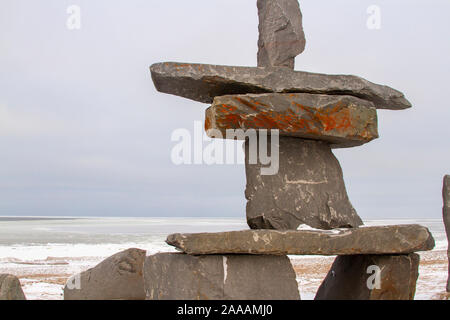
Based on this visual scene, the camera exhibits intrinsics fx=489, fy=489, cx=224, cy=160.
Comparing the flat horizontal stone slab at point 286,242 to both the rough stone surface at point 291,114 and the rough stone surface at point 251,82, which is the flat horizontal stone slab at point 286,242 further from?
the rough stone surface at point 251,82

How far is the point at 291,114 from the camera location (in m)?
5.07

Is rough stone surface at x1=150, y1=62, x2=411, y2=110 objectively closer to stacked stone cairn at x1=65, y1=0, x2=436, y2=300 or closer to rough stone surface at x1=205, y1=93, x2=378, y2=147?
stacked stone cairn at x1=65, y1=0, x2=436, y2=300

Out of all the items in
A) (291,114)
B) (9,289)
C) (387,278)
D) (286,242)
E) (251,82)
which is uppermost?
(251,82)

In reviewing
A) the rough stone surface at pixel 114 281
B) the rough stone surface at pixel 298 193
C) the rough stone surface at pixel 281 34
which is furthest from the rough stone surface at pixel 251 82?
the rough stone surface at pixel 114 281

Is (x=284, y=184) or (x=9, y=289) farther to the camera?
(x=9, y=289)

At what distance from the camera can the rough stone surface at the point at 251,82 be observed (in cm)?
509

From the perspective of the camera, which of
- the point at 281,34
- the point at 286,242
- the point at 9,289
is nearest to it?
the point at 286,242

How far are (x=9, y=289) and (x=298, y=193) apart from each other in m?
3.51

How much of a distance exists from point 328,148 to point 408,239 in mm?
1393

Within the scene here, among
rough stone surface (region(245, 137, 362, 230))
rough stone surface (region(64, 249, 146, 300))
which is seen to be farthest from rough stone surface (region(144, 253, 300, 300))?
rough stone surface (region(64, 249, 146, 300))

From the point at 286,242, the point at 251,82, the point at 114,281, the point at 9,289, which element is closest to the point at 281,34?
the point at 251,82

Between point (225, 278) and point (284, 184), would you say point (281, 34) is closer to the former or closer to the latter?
point (284, 184)

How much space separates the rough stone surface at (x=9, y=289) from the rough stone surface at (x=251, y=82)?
2855 millimetres

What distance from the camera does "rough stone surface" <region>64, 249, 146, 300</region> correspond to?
691 centimetres
